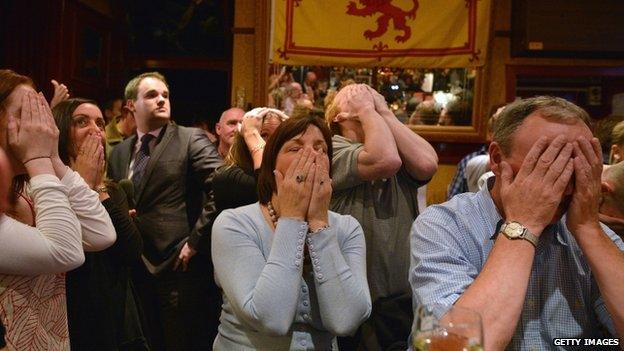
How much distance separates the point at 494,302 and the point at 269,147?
3.15ft

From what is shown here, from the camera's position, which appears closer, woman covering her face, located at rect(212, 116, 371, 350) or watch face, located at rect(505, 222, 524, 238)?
watch face, located at rect(505, 222, 524, 238)

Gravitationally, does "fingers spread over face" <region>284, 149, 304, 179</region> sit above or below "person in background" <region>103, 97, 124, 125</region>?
below

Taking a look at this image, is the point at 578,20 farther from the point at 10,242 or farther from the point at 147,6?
the point at 10,242

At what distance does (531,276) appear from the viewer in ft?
5.56

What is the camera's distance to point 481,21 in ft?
17.4

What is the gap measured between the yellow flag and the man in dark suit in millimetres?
1875

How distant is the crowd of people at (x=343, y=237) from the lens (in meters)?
1.60

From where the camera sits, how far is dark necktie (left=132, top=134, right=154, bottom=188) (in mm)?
3678

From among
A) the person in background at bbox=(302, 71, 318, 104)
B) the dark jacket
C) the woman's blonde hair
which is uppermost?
the person in background at bbox=(302, 71, 318, 104)

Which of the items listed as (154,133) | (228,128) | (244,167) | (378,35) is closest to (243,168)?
(244,167)

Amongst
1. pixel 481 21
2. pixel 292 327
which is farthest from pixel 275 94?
pixel 292 327

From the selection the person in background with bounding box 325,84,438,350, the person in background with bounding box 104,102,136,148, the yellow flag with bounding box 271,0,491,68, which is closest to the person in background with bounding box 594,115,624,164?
the person in background with bounding box 325,84,438,350

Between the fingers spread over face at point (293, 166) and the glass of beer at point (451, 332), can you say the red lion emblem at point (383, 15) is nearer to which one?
the fingers spread over face at point (293, 166)

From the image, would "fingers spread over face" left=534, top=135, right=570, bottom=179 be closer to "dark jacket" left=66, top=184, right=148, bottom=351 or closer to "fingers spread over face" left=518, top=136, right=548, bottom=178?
"fingers spread over face" left=518, top=136, right=548, bottom=178
